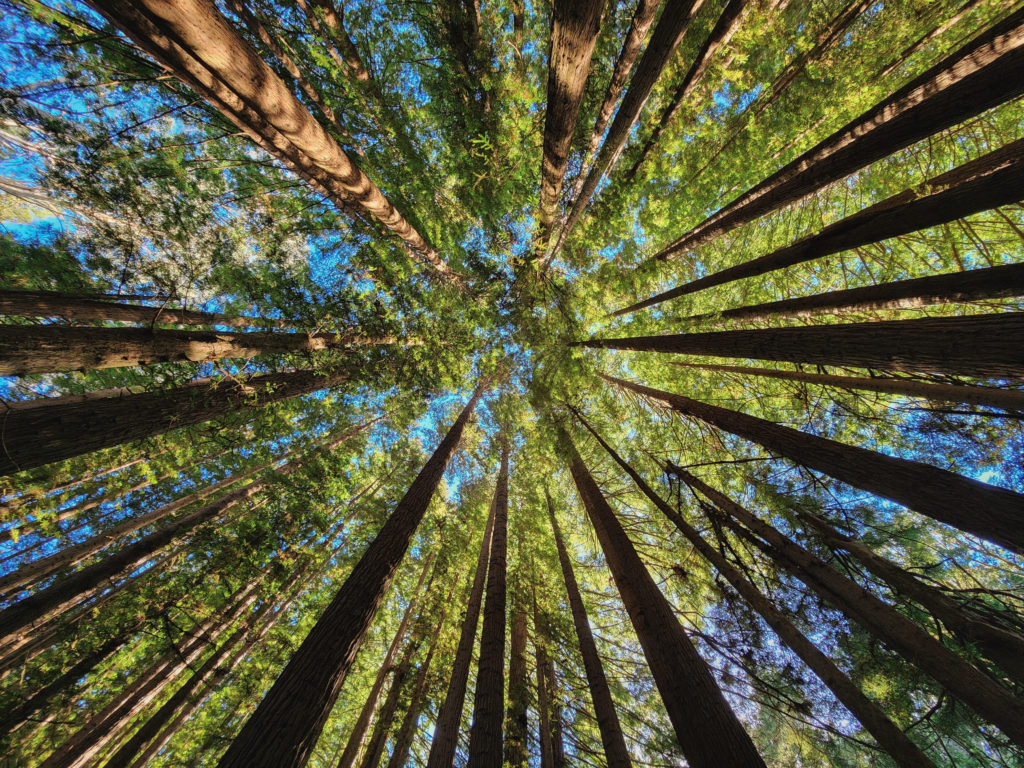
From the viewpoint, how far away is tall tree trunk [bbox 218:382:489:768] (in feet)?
5.98

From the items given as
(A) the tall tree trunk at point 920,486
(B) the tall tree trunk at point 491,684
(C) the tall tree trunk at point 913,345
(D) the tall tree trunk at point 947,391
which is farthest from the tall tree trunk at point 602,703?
(D) the tall tree trunk at point 947,391

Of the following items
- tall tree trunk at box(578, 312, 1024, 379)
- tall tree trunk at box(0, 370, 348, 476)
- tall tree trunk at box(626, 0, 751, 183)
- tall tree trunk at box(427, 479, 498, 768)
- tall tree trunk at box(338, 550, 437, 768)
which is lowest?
tall tree trunk at box(338, 550, 437, 768)

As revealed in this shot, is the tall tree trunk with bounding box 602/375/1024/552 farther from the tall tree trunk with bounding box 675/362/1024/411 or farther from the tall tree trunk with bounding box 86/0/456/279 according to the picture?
the tall tree trunk with bounding box 86/0/456/279

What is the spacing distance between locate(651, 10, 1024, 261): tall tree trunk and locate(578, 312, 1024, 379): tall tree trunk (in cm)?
182

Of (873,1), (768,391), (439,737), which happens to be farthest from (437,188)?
(439,737)

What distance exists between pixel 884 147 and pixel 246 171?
11.0 m

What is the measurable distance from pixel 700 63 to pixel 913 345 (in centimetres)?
498

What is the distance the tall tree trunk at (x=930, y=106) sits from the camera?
102 inches

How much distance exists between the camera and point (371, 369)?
5.94 metres

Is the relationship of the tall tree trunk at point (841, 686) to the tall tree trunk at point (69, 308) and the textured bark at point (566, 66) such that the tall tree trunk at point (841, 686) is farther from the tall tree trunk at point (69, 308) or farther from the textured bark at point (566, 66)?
the tall tree trunk at point (69, 308)

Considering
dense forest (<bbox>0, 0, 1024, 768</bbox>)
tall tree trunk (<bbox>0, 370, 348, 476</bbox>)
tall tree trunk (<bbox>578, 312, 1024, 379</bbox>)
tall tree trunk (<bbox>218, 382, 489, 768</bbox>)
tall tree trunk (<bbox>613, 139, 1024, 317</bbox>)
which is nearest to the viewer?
tall tree trunk (<bbox>218, 382, 489, 768</bbox>)

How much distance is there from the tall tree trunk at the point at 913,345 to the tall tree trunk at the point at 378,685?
874 cm

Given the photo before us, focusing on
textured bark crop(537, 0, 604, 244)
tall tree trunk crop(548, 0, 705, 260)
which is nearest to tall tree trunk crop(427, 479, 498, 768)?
textured bark crop(537, 0, 604, 244)

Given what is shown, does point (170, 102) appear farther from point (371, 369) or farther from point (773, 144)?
point (773, 144)
